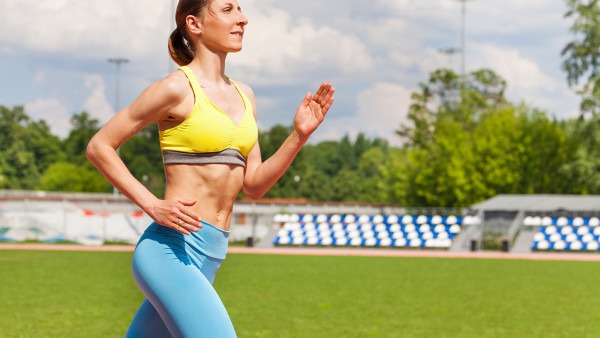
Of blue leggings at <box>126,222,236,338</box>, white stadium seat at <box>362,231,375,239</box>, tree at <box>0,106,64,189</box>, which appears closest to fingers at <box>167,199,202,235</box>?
blue leggings at <box>126,222,236,338</box>

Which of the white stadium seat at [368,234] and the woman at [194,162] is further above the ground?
the woman at [194,162]

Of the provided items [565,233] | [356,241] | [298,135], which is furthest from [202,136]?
[356,241]

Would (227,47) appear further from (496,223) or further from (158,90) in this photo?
(496,223)

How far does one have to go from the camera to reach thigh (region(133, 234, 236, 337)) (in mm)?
3584

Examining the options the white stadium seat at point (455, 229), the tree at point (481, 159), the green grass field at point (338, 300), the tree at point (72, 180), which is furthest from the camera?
the tree at point (72, 180)

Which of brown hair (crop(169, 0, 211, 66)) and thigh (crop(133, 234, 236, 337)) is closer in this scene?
thigh (crop(133, 234, 236, 337))

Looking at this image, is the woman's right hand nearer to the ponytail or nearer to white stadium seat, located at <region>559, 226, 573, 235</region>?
the ponytail

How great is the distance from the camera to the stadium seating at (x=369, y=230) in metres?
39.8

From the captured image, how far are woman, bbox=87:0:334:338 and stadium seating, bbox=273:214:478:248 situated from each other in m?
35.8

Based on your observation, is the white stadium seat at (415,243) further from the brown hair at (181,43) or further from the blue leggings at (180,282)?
the blue leggings at (180,282)

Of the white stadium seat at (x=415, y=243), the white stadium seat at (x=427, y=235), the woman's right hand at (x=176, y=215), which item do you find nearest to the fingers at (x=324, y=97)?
the woman's right hand at (x=176, y=215)

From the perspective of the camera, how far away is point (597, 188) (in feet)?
176

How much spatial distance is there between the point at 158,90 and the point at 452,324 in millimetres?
9086

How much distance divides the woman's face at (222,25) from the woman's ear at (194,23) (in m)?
0.02
